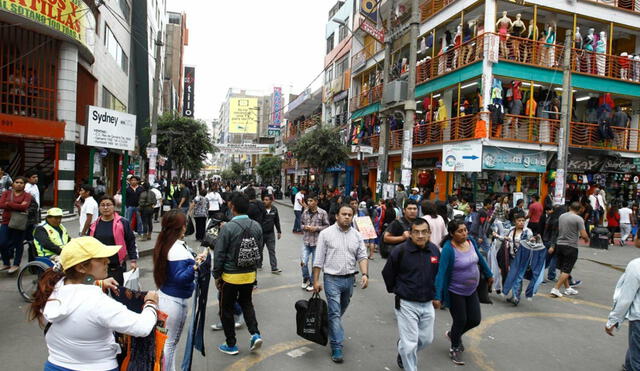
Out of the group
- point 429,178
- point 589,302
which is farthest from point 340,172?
point 589,302

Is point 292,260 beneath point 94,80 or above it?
beneath

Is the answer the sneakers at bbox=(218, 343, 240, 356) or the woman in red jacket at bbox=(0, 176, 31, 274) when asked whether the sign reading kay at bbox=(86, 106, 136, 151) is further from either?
the sneakers at bbox=(218, 343, 240, 356)

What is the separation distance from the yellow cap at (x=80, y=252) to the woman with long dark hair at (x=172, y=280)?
1.26 metres

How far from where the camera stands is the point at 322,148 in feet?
86.3

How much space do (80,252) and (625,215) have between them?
58.2 feet

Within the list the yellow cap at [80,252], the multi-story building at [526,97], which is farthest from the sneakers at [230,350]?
the multi-story building at [526,97]

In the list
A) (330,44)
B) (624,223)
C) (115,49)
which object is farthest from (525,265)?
(330,44)

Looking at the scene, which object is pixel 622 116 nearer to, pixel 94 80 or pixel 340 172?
pixel 340 172

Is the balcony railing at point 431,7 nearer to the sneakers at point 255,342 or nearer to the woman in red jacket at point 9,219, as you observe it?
the woman in red jacket at point 9,219

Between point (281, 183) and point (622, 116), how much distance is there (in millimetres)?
39995

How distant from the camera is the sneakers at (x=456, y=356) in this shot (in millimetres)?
4605

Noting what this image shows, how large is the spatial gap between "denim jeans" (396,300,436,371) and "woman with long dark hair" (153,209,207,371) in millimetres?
2046

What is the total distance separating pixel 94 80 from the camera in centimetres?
1848

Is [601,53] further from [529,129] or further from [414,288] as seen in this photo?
[414,288]
